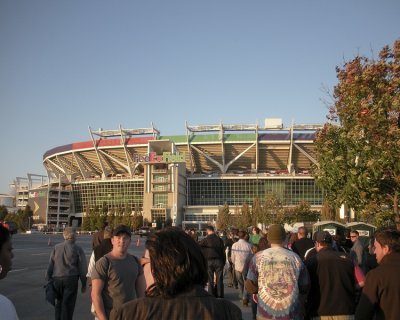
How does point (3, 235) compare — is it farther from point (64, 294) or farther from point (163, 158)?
point (163, 158)

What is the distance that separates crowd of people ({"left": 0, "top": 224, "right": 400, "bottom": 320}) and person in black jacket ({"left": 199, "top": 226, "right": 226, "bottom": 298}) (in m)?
3.95

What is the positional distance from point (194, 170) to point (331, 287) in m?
115

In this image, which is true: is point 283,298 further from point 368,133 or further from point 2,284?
point 2,284

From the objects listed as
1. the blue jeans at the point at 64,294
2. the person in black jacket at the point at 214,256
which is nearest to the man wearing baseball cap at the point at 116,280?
the blue jeans at the point at 64,294

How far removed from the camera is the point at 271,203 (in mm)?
73000

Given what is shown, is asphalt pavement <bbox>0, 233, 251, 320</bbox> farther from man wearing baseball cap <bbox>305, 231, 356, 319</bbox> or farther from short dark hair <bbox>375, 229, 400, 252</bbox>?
short dark hair <bbox>375, 229, 400, 252</bbox>

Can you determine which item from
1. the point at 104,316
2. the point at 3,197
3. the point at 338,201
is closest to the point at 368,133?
the point at 338,201

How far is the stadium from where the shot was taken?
10831cm

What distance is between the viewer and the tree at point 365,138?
13.2m

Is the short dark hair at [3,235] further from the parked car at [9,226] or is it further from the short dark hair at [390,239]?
the short dark hair at [390,239]

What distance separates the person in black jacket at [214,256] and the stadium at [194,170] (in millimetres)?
91631

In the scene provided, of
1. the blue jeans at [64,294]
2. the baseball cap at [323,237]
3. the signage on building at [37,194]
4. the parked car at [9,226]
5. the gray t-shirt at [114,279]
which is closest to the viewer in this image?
the parked car at [9,226]

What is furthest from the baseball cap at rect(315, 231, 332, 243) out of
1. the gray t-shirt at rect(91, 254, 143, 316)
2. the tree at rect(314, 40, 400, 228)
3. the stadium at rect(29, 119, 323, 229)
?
the stadium at rect(29, 119, 323, 229)

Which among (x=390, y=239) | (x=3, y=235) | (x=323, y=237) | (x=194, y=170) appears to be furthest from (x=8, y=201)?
(x=3, y=235)
